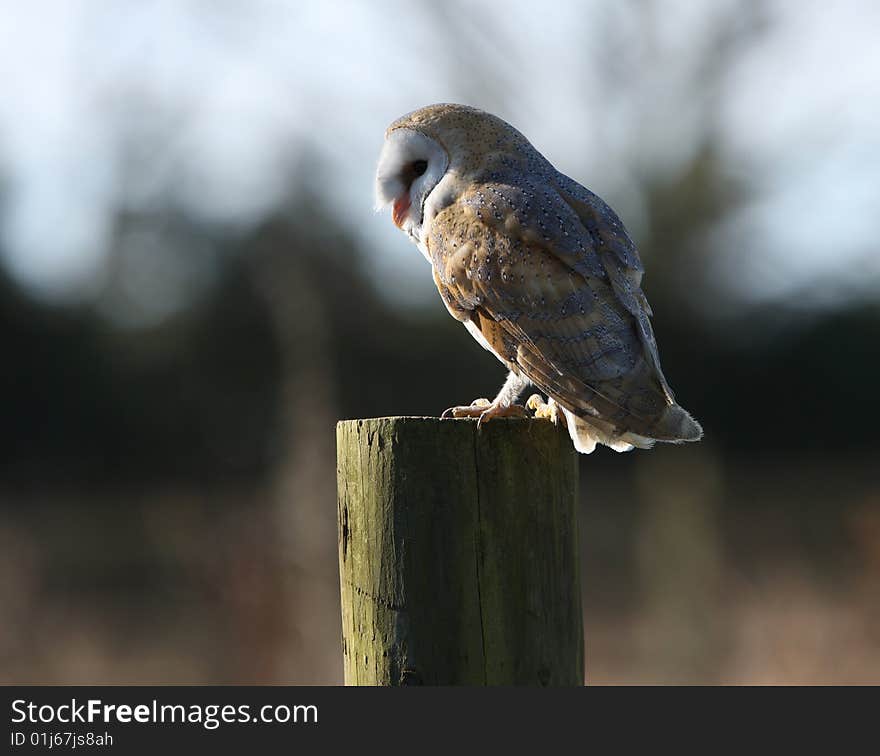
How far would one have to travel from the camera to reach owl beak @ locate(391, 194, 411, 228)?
349 cm

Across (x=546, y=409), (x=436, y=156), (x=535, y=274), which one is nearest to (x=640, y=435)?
(x=546, y=409)

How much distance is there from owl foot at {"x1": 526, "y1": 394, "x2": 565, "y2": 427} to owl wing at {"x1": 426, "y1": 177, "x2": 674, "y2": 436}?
49mm

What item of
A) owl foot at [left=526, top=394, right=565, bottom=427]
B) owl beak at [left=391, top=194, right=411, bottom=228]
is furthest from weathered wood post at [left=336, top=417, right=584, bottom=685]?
owl beak at [left=391, top=194, right=411, bottom=228]

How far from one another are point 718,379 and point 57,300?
31.6ft

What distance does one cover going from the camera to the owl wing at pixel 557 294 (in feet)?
9.12

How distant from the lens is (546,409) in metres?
2.93

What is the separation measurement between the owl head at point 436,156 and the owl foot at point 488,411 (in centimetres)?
72

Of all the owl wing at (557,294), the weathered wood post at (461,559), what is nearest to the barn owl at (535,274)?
the owl wing at (557,294)

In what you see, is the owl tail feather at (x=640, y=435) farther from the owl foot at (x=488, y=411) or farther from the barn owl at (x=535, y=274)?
the owl foot at (x=488, y=411)

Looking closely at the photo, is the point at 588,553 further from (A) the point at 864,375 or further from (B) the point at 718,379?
(A) the point at 864,375

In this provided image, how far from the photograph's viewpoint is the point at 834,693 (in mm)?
2641

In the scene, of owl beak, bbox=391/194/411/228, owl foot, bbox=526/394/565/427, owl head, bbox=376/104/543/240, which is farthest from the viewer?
owl beak, bbox=391/194/411/228

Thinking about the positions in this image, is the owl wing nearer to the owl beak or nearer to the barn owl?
the barn owl

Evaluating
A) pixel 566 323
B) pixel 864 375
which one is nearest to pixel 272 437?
pixel 566 323
